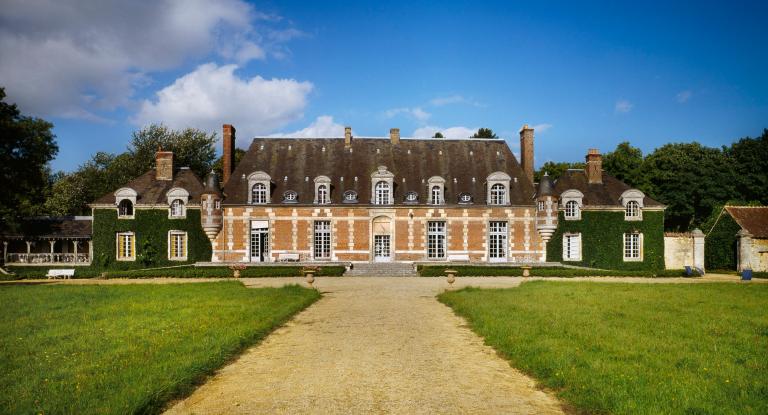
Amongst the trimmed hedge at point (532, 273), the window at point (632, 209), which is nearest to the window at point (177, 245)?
the trimmed hedge at point (532, 273)

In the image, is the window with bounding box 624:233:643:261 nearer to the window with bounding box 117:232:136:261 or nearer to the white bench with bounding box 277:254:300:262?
the white bench with bounding box 277:254:300:262

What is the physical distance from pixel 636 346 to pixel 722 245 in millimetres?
29133

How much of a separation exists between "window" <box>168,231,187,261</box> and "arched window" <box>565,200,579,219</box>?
21.4m

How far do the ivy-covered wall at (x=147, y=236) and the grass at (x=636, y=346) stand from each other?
66.5 ft

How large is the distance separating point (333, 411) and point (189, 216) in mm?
28814

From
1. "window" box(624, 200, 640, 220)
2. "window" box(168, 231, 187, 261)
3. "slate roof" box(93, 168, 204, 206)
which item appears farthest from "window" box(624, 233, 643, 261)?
"window" box(168, 231, 187, 261)

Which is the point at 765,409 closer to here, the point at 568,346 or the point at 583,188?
the point at 568,346

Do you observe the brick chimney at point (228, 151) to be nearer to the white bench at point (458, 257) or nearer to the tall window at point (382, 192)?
the tall window at point (382, 192)

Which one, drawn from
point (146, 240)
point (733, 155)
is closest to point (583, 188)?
point (733, 155)

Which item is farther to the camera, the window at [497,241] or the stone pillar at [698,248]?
the stone pillar at [698,248]

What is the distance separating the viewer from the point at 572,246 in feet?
110

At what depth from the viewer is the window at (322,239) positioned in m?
32.5

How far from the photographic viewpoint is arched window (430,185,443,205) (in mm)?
32719

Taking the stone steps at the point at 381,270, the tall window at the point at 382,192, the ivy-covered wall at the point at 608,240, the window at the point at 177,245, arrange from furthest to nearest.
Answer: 1. the ivy-covered wall at the point at 608,240
2. the window at the point at 177,245
3. the tall window at the point at 382,192
4. the stone steps at the point at 381,270
